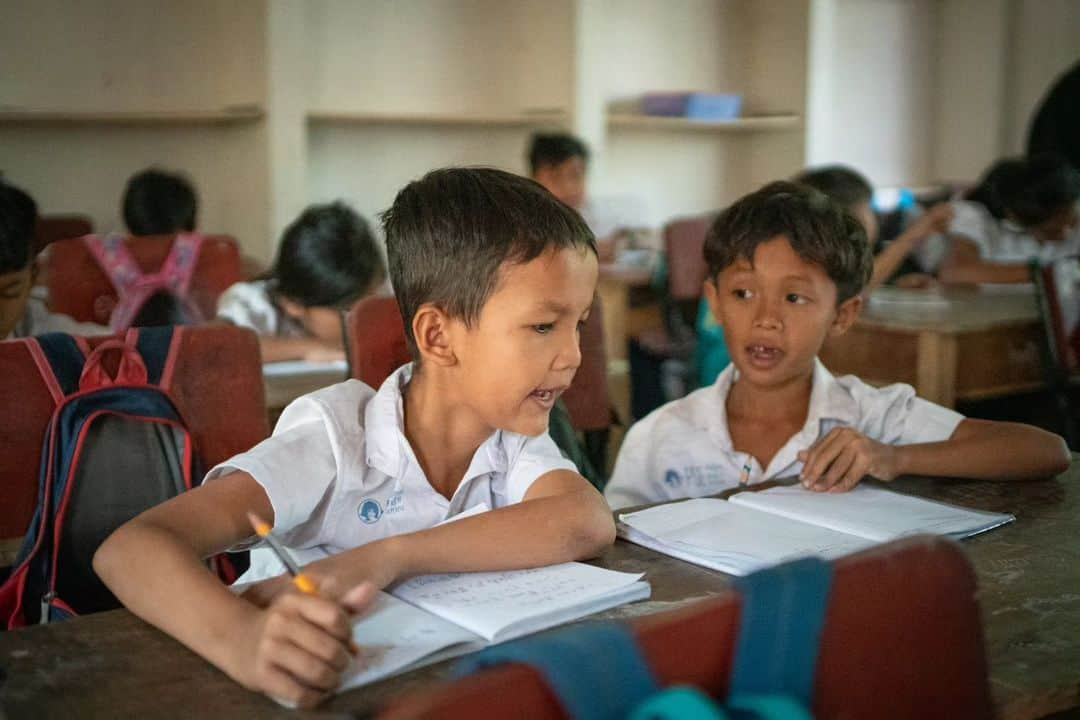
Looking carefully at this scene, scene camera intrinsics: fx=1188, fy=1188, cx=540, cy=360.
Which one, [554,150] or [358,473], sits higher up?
[554,150]

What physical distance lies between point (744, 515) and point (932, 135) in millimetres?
6128

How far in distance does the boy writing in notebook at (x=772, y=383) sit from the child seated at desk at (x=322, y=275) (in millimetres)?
1162

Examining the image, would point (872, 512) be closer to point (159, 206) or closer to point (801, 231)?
point (801, 231)

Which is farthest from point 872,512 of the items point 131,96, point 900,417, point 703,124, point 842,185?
point 703,124

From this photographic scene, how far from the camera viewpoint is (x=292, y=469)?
1.22 meters

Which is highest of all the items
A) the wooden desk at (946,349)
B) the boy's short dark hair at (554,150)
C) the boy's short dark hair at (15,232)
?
the boy's short dark hair at (554,150)

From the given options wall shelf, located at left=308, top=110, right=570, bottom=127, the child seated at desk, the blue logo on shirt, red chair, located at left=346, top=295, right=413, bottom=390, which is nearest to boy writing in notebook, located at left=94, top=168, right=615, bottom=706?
the blue logo on shirt

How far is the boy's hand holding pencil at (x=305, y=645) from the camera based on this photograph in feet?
2.83

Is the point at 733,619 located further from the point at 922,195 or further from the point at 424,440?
the point at 922,195

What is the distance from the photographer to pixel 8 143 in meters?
4.77

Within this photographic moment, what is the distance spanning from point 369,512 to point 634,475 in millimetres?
615

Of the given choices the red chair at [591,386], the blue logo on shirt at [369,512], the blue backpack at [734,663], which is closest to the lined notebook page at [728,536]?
the blue logo on shirt at [369,512]

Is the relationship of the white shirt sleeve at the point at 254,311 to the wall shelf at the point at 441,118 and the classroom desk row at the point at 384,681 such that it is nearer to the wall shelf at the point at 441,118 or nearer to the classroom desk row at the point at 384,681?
the classroom desk row at the point at 384,681

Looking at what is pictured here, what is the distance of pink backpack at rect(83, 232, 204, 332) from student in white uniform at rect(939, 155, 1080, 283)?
8.72ft
